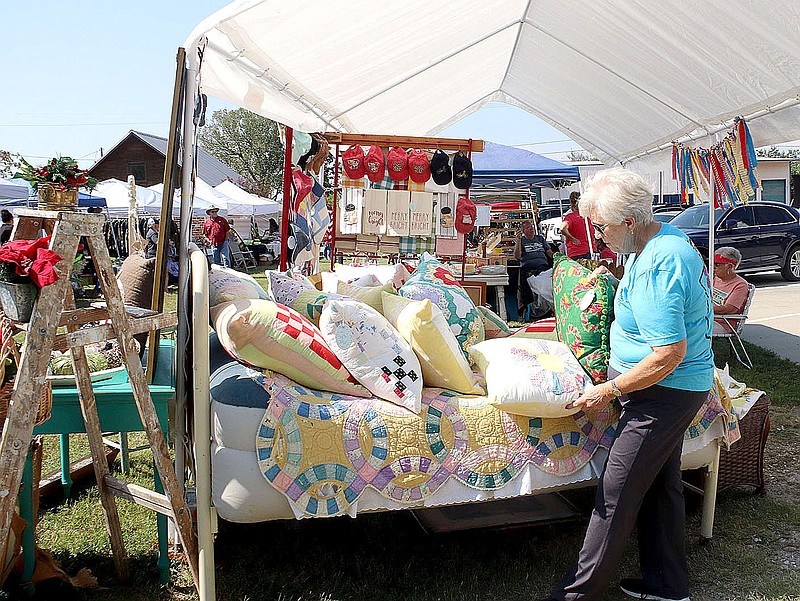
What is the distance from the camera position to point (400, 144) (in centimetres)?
574

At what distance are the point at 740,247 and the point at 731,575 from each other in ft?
34.1

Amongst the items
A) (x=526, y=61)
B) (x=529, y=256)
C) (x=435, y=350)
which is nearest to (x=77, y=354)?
(x=435, y=350)

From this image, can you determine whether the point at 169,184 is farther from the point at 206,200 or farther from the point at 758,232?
the point at 206,200

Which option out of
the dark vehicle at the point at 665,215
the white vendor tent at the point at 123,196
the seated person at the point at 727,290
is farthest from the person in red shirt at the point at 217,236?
the seated person at the point at 727,290

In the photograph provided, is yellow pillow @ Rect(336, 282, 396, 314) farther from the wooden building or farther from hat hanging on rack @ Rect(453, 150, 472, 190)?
the wooden building

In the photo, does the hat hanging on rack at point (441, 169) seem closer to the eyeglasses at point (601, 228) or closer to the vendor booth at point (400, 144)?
the vendor booth at point (400, 144)

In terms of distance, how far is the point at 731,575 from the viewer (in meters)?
2.81

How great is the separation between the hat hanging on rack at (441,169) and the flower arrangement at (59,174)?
11.8 feet

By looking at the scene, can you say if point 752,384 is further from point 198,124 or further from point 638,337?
Result: point 198,124

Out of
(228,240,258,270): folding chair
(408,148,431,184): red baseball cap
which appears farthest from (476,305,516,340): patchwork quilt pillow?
(228,240,258,270): folding chair

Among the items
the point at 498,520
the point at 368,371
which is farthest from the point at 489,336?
the point at 368,371

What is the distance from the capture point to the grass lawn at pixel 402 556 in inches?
106

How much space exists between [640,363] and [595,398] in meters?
0.25

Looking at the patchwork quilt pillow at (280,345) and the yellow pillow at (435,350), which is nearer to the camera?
the patchwork quilt pillow at (280,345)
